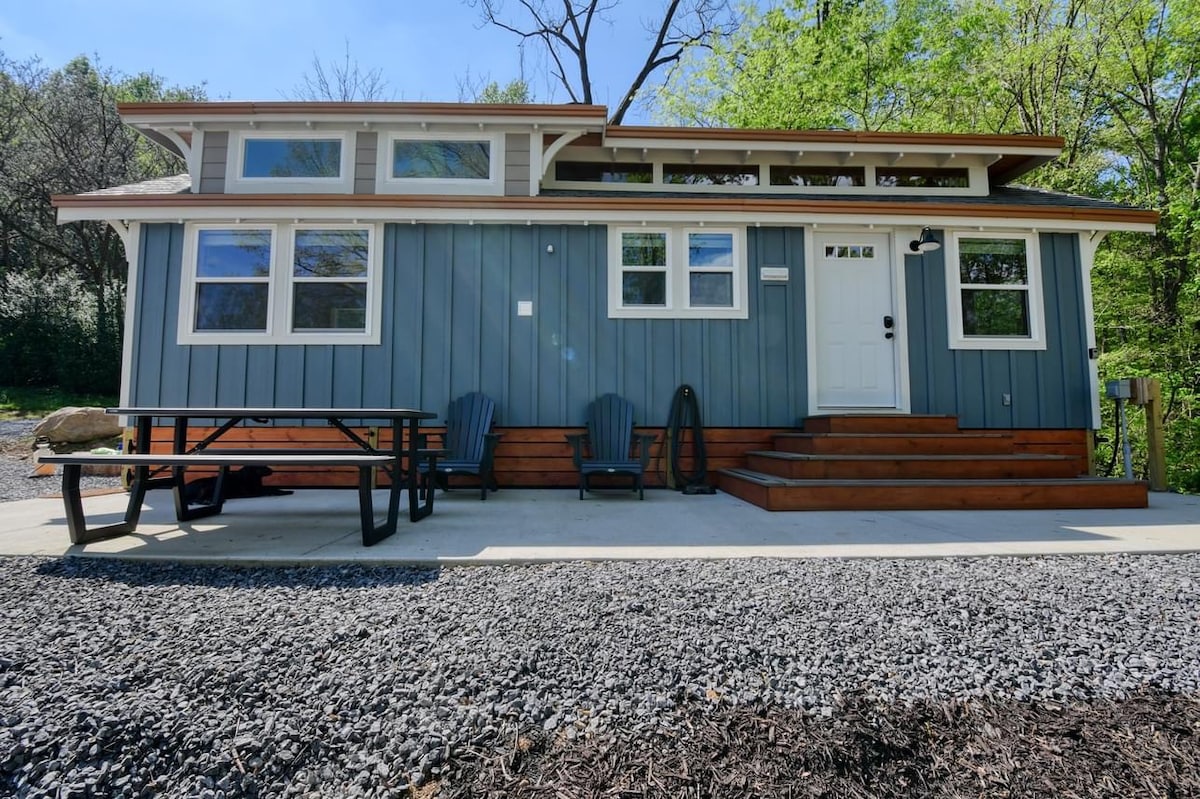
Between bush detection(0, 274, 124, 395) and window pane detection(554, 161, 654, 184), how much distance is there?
42.7 ft

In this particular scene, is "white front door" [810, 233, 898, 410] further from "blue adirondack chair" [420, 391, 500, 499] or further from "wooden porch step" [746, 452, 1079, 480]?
"blue adirondack chair" [420, 391, 500, 499]

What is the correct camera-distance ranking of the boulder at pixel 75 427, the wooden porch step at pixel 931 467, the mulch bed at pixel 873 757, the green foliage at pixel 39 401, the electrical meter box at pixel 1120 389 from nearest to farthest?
the mulch bed at pixel 873 757
the wooden porch step at pixel 931 467
the electrical meter box at pixel 1120 389
the boulder at pixel 75 427
the green foliage at pixel 39 401

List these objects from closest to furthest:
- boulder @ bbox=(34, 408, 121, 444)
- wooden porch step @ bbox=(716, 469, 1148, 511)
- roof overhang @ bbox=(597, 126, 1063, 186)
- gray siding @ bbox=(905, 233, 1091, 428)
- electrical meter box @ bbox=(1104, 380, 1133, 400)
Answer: wooden porch step @ bbox=(716, 469, 1148, 511)
electrical meter box @ bbox=(1104, 380, 1133, 400)
gray siding @ bbox=(905, 233, 1091, 428)
roof overhang @ bbox=(597, 126, 1063, 186)
boulder @ bbox=(34, 408, 121, 444)

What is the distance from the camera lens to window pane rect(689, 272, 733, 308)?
513 cm

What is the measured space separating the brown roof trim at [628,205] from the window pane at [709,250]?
28 cm

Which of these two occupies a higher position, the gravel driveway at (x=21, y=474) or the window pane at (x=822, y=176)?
the window pane at (x=822, y=176)

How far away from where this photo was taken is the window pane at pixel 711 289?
5129 mm

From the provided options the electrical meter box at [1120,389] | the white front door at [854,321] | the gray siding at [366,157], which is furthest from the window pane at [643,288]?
the electrical meter box at [1120,389]

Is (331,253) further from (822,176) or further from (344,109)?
(822,176)

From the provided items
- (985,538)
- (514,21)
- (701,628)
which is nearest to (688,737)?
(701,628)

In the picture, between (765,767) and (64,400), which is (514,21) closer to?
(64,400)

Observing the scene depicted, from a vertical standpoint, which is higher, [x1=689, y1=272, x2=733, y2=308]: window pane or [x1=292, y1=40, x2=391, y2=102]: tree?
[x1=292, y1=40, x2=391, y2=102]: tree

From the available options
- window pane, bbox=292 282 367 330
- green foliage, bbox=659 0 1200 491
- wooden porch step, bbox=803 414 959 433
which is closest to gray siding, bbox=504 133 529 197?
window pane, bbox=292 282 367 330

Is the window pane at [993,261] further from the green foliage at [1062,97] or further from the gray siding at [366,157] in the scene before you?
the gray siding at [366,157]
